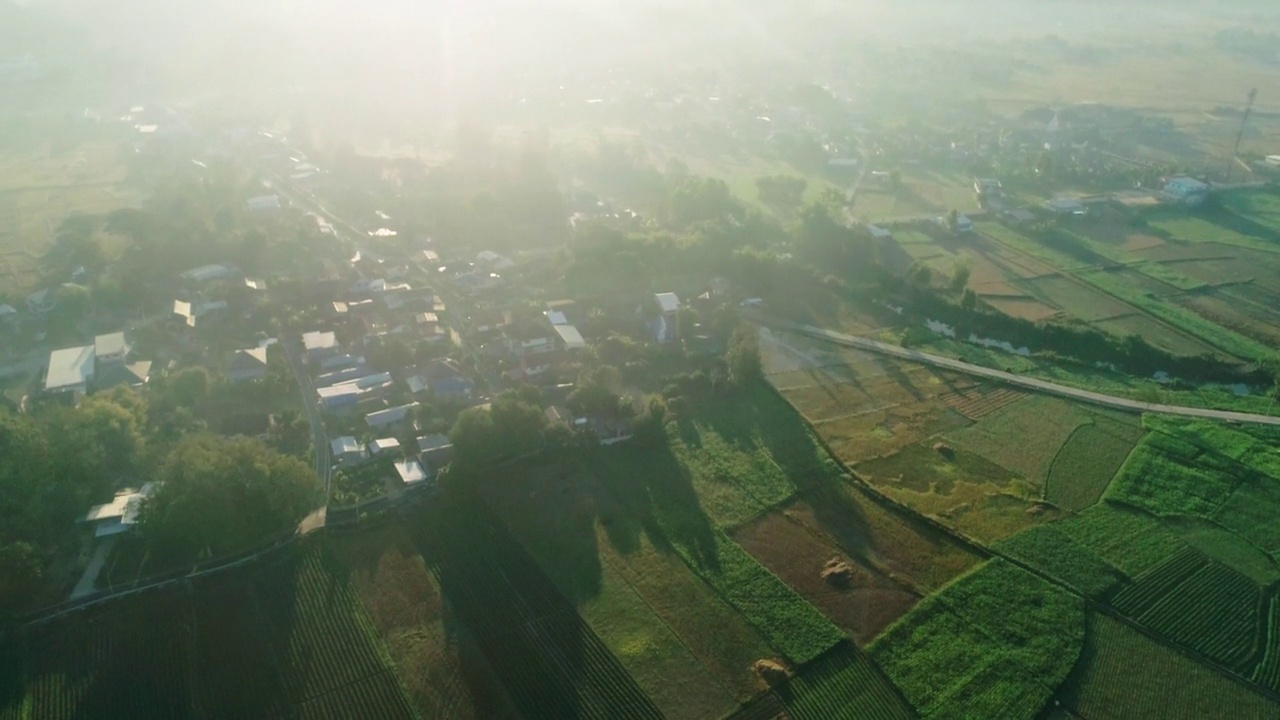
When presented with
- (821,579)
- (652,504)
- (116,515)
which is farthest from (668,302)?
(116,515)

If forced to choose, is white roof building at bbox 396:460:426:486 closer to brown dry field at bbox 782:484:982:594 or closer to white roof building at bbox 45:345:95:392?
brown dry field at bbox 782:484:982:594

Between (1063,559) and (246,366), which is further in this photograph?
(246,366)

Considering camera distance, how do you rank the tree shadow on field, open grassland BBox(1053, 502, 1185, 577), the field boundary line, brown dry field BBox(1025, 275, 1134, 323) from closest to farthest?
1. the field boundary line
2. open grassland BBox(1053, 502, 1185, 577)
3. the tree shadow on field
4. brown dry field BBox(1025, 275, 1134, 323)

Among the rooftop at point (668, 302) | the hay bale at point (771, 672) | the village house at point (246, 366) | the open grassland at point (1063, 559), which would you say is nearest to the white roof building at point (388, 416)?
the village house at point (246, 366)

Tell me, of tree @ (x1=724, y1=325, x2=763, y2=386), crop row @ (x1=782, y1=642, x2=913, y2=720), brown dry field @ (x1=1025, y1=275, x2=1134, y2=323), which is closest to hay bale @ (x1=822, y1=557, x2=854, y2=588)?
crop row @ (x1=782, y1=642, x2=913, y2=720)

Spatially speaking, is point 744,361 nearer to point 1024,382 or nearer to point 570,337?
point 570,337

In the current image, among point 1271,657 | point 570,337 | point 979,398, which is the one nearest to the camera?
point 1271,657
